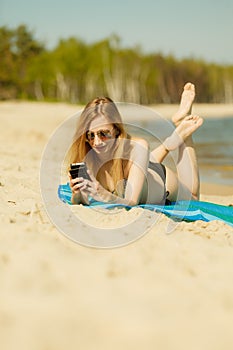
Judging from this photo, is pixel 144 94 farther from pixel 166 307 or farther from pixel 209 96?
pixel 166 307

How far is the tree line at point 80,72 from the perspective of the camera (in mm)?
46875

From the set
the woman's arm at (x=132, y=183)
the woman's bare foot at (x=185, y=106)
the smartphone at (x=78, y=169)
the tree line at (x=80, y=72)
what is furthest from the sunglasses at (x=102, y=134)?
the tree line at (x=80, y=72)

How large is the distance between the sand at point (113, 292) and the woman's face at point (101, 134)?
93 centimetres

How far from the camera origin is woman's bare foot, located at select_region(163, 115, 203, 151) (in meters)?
3.64

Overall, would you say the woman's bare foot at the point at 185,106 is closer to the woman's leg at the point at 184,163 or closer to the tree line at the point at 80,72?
the woman's leg at the point at 184,163

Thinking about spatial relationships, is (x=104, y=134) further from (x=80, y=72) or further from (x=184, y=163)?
(x=80, y=72)

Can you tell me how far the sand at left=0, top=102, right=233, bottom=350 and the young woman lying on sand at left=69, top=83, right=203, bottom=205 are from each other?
734 mm

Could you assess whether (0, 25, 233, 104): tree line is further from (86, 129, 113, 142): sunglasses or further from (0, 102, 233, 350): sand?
(0, 102, 233, 350): sand

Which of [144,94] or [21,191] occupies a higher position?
[21,191]

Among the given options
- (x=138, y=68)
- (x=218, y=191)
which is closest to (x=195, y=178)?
(x=218, y=191)

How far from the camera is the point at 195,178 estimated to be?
3846 millimetres

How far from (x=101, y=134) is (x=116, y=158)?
0.72 feet

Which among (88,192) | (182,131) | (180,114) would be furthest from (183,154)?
(88,192)

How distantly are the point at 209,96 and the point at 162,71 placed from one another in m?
13.6
